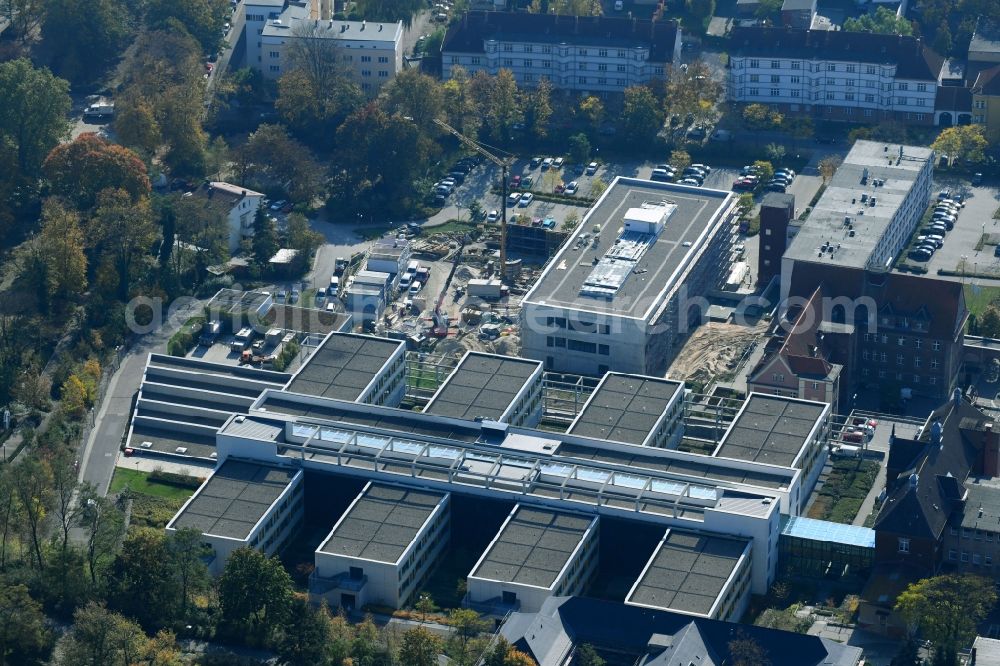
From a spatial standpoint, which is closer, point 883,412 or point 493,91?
point 883,412

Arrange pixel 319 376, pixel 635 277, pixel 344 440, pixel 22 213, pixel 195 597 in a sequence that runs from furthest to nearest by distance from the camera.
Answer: pixel 22 213
pixel 635 277
pixel 319 376
pixel 344 440
pixel 195 597

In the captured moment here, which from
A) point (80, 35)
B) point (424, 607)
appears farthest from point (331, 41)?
point (424, 607)

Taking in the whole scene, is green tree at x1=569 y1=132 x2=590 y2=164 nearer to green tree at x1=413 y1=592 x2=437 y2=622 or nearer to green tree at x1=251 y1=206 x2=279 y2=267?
green tree at x1=251 y1=206 x2=279 y2=267

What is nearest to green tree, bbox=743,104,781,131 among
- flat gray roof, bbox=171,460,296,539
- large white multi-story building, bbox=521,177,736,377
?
large white multi-story building, bbox=521,177,736,377

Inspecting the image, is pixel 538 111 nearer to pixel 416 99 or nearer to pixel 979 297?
pixel 416 99

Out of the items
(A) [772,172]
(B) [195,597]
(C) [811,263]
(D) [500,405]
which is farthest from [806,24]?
(B) [195,597]

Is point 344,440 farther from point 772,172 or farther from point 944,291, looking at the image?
point 772,172

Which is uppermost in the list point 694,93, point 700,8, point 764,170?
point 700,8
